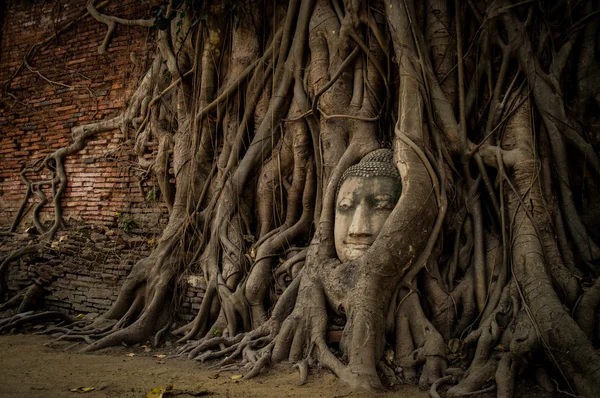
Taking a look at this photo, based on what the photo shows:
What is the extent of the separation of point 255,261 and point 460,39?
274cm

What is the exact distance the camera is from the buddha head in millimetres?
3672

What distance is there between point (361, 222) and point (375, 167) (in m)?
0.48

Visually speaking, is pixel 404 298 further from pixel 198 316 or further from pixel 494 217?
pixel 198 316

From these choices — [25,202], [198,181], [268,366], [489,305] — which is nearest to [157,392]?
[268,366]

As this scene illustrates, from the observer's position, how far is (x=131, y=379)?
3246 millimetres

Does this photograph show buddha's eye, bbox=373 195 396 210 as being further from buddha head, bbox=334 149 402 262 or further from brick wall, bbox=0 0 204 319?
brick wall, bbox=0 0 204 319

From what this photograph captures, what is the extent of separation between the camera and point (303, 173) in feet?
15.4

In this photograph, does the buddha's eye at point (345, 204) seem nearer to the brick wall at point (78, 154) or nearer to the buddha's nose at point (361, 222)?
the buddha's nose at point (361, 222)

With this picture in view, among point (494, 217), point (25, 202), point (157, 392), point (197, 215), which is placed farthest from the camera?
point (25, 202)

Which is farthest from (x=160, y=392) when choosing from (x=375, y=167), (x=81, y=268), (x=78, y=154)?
(x=78, y=154)

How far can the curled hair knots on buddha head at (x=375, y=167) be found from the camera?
3.78m

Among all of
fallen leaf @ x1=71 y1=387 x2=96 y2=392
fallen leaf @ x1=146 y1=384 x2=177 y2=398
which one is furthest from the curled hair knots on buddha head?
fallen leaf @ x1=71 y1=387 x2=96 y2=392

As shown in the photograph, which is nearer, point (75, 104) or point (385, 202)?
point (385, 202)

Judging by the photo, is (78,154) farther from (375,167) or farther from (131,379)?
(375,167)
